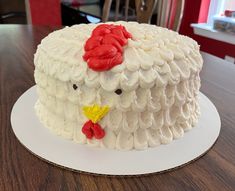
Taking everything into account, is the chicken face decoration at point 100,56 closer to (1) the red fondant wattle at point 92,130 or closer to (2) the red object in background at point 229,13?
(1) the red fondant wattle at point 92,130

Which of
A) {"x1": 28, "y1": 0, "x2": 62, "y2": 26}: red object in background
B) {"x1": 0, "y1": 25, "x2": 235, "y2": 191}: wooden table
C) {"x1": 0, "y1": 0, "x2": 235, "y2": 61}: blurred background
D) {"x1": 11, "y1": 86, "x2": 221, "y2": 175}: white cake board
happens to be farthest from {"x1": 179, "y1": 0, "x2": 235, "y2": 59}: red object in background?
{"x1": 11, "y1": 86, "x2": 221, "y2": 175}: white cake board

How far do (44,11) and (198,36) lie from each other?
148cm

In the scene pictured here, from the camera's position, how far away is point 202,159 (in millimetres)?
633

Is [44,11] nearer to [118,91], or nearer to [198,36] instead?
[198,36]

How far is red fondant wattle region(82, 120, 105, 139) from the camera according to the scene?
640 millimetres

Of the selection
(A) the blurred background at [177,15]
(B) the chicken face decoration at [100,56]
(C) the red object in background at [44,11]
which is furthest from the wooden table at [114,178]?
(C) the red object in background at [44,11]

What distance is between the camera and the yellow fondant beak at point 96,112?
0.62 meters

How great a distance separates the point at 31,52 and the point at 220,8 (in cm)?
171

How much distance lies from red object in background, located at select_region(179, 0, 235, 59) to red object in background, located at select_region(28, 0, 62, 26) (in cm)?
124

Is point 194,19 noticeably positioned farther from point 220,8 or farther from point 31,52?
point 31,52

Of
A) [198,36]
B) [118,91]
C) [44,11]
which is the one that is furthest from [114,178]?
[44,11]

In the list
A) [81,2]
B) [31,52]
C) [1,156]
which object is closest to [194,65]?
[1,156]

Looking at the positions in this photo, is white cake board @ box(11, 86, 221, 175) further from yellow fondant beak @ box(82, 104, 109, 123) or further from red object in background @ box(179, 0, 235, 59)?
red object in background @ box(179, 0, 235, 59)

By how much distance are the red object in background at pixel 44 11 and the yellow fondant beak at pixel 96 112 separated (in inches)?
90.0
